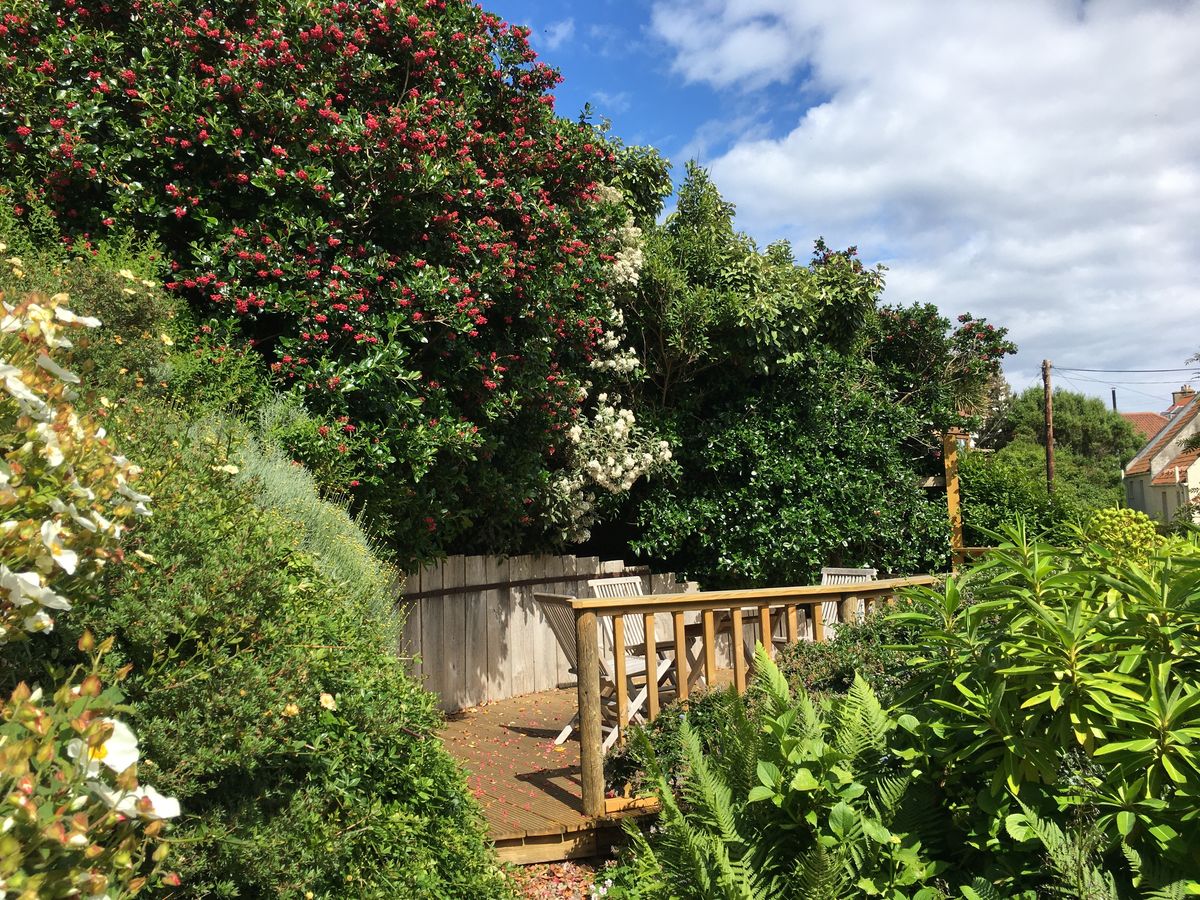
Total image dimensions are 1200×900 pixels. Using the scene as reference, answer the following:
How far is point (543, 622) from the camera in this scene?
8.90m

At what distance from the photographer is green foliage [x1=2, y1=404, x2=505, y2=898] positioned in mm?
2291

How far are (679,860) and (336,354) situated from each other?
13.6 ft

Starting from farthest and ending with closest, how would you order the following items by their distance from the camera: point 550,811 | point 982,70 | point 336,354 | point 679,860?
point 982,70
point 336,354
point 550,811
point 679,860

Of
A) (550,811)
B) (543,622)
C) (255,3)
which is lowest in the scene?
(550,811)

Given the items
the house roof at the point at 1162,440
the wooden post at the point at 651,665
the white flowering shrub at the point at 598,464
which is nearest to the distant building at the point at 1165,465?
the house roof at the point at 1162,440

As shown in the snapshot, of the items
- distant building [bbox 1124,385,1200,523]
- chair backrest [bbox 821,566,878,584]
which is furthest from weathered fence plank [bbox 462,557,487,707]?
distant building [bbox 1124,385,1200,523]

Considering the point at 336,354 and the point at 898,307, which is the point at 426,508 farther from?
the point at 898,307

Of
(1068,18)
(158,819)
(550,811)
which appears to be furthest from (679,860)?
(1068,18)

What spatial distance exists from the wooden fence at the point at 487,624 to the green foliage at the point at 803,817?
15.4 ft

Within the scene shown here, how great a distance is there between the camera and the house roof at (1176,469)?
3079 centimetres

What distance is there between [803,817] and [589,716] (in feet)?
8.34

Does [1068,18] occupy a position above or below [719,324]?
above

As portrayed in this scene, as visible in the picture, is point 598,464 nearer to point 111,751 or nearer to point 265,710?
point 265,710

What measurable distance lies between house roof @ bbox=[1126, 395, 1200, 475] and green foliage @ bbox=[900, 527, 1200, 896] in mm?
45828
